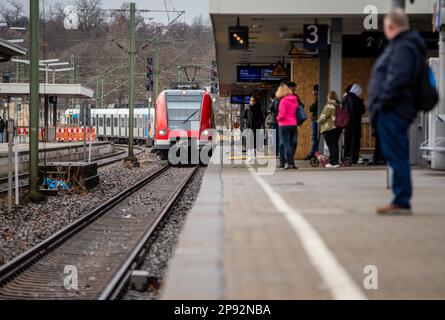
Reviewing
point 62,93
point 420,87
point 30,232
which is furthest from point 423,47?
point 62,93

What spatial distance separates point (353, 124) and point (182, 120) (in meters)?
15.1

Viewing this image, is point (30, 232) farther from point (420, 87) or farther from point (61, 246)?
point (420, 87)

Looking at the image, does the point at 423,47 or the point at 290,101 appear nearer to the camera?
the point at 423,47

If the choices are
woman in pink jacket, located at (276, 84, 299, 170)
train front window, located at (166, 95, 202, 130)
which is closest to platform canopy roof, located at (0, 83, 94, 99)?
train front window, located at (166, 95, 202, 130)

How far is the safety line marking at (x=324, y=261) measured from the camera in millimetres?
4660

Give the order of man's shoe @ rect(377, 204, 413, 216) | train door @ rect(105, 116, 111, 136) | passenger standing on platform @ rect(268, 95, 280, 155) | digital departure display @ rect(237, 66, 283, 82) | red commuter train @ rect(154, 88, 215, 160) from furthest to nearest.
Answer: train door @ rect(105, 116, 111, 136)
red commuter train @ rect(154, 88, 215, 160)
digital departure display @ rect(237, 66, 283, 82)
passenger standing on platform @ rect(268, 95, 280, 155)
man's shoe @ rect(377, 204, 413, 216)

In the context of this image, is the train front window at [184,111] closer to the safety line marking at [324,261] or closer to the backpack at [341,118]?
the backpack at [341,118]

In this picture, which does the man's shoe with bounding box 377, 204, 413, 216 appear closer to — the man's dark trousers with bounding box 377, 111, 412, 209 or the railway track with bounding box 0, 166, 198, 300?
the man's dark trousers with bounding box 377, 111, 412, 209

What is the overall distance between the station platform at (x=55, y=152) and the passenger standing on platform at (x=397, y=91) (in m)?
16.4

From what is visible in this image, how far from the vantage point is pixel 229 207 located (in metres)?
8.79

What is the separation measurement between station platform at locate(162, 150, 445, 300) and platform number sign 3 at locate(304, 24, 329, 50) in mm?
9349

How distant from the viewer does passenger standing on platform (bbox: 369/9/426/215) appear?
265 inches

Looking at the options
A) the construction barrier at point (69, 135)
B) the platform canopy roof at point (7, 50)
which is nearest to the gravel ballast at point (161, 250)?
the platform canopy roof at point (7, 50)
